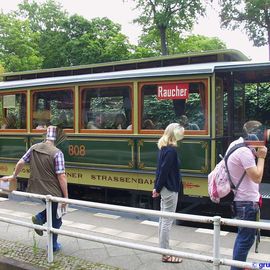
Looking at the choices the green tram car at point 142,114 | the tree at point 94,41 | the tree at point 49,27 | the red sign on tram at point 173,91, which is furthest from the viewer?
the tree at point 49,27

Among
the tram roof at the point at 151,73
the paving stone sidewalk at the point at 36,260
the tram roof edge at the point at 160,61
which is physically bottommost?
the paving stone sidewalk at the point at 36,260

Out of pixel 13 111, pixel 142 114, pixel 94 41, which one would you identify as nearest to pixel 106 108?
pixel 142 114

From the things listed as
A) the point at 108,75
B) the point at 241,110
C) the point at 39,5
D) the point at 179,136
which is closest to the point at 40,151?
the point at 179,136

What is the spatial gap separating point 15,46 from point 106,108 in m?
28.3

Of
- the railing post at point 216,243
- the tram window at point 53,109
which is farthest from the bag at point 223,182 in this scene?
the tram window at point 53,109

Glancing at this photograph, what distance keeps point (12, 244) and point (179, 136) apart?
8.24ft

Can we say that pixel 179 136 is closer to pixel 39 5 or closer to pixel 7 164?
pixel 7 164

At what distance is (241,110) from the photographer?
8070 millimetres

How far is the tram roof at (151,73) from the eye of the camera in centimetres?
688

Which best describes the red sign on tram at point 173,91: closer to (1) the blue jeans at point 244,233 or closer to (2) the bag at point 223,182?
(2) the bag at point 223,182

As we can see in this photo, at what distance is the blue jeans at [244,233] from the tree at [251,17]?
2384 centimetres

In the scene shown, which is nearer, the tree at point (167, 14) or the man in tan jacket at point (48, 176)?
the man in tan jacket at point (48, 176)

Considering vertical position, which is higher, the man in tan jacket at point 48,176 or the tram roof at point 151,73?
the tram roof at point 151,73

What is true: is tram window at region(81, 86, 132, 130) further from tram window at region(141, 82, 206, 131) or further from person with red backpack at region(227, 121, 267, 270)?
person with red backpack at region(227, 121, 267, 270)
